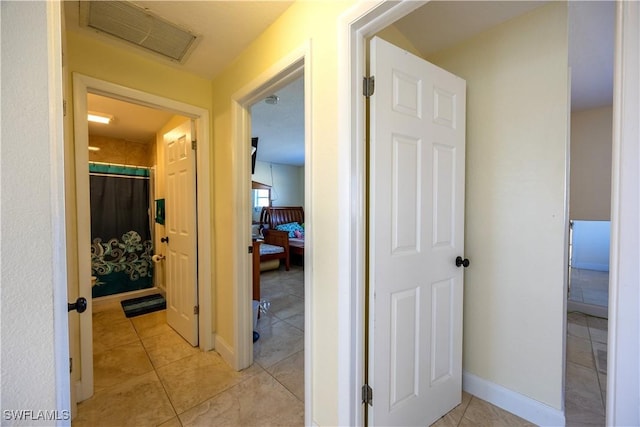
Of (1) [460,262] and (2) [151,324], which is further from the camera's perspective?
(2) [151,324]

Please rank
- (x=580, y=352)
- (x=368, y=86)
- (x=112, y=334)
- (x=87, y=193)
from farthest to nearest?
1. (x=112, y=334)
2. (x=580, y=352)
3. (x=87, y=193)
4. (x=368, y=86)

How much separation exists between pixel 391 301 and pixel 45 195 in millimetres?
1273

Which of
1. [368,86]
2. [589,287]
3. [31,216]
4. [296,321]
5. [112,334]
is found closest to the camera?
[31,216]

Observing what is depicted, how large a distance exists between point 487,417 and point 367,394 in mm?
878

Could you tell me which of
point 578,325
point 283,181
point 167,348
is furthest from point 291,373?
point 283,181

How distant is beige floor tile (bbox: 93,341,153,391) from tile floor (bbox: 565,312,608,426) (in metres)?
2.89

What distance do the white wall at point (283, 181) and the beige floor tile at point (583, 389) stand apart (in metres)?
5.63

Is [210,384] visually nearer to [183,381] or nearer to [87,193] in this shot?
[183,381]

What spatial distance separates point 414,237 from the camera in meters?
1.29

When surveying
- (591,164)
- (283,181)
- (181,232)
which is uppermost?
(283,181)

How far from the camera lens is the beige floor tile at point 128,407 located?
58.6 inches

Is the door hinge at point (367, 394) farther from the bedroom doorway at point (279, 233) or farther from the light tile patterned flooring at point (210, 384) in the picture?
the bedroom doorway at point (279, 233)

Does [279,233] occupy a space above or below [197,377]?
above

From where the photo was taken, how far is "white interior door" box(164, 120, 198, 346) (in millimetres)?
2234
